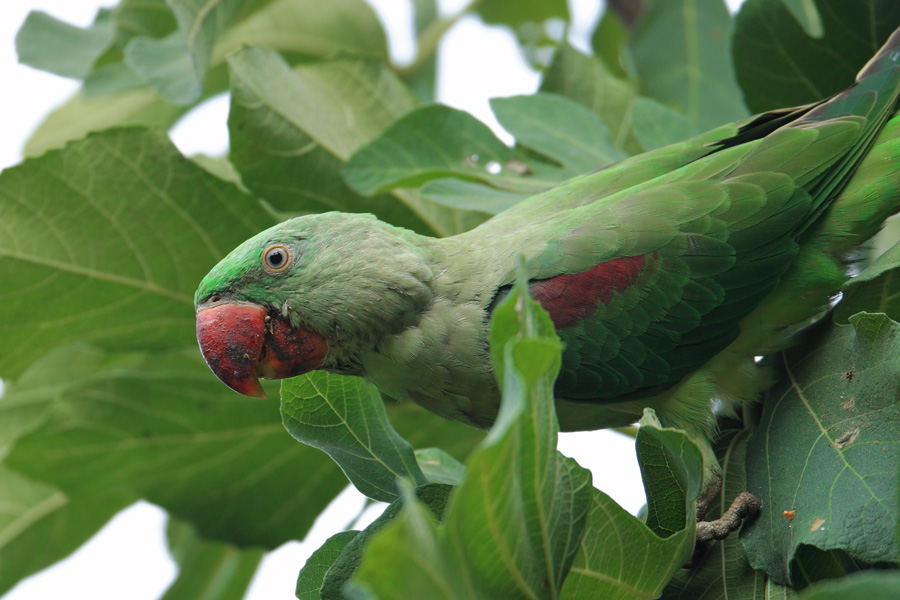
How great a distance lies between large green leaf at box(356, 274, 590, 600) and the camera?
1248 mm

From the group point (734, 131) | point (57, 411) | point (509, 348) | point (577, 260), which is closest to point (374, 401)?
point (577, 260)

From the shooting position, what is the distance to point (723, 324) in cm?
253

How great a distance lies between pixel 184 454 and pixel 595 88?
239 cm

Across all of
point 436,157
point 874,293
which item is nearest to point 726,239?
point 874,293

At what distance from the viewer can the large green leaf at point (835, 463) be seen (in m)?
1.81

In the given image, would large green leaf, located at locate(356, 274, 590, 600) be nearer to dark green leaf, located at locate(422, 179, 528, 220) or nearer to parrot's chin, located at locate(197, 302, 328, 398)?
parrot's chin, located at locate(197, 302, 328, 398)

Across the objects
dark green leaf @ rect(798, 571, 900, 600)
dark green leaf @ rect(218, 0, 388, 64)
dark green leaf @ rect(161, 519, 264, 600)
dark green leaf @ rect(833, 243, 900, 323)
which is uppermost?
dark green leaf @ rect(218, 0, 388, 64)

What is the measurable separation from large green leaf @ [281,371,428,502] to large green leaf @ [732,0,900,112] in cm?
191

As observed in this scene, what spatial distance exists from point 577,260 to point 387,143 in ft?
3.13

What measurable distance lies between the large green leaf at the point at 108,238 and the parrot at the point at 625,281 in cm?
74

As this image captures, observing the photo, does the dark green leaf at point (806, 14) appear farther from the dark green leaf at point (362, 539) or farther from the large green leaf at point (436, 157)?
the dark green leaf at point (362, 539)

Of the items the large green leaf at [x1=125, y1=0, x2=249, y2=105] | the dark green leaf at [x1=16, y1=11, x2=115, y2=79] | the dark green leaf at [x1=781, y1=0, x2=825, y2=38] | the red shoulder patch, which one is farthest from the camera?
the dark green leaf at [x1=16, y1=11, x2=115, y2=79]

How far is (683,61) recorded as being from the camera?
3881mm

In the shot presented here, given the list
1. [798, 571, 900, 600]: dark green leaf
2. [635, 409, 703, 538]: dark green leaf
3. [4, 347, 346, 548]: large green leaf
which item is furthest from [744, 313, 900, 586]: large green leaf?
[4, 347, 346, 548]: large green leaf
